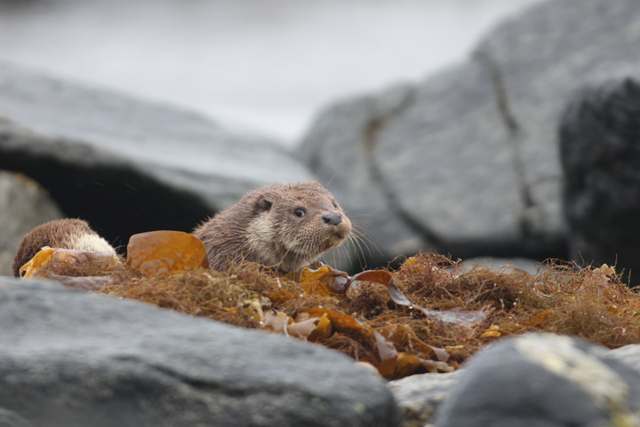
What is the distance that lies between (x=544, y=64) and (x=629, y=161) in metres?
3.38

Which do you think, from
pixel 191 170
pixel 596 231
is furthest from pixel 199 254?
pixel 596 231

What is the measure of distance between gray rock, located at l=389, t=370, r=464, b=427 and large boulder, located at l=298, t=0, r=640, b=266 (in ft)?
18.8

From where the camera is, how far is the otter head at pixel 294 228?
2660 mm

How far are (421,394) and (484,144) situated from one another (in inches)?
263

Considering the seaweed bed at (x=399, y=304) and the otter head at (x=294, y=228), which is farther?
the otter head at (x=294, y=228)

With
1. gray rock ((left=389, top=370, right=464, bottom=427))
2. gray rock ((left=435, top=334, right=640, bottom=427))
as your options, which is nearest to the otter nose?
gray rock ((left=389, top=370, right=464, bottom=427))

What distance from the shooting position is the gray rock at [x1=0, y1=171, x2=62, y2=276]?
497cm

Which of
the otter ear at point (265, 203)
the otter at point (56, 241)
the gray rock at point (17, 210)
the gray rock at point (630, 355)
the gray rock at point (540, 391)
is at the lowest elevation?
the gray rock at point (17, 210)

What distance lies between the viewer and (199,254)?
82.5 inches

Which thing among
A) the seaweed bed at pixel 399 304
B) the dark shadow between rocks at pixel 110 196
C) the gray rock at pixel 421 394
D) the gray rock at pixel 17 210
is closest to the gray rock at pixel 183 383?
the gray rock at pixel 421 394

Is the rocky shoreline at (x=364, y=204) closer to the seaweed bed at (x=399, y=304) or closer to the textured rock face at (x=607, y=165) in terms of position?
the textured rock face at (x=607, y=165)

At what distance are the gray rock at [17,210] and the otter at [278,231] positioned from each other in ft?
10.0

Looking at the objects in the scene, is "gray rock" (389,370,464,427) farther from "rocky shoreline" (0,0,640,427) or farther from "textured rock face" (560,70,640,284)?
"textured rock face" (560,70,640,284)

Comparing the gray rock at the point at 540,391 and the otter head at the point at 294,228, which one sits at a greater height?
the gray rock at the point at 540,391
